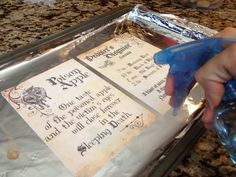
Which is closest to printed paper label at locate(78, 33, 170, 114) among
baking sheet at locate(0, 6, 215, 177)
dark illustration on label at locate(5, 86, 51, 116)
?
baking sheet at locate(0, 6, 215, 177)

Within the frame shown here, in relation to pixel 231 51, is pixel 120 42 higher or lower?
lower

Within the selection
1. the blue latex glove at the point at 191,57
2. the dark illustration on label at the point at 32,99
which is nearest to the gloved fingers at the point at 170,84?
the blue latex glove at the point at 191,57

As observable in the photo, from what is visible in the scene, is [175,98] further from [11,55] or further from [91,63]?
[11,55]

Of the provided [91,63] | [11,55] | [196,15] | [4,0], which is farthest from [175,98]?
[4,0]

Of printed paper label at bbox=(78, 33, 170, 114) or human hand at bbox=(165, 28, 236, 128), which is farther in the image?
printed paper label at bbox=(78, 33, 170, 114)

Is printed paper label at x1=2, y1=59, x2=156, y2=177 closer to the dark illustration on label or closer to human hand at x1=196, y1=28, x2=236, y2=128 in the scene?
the dark illustration on label
